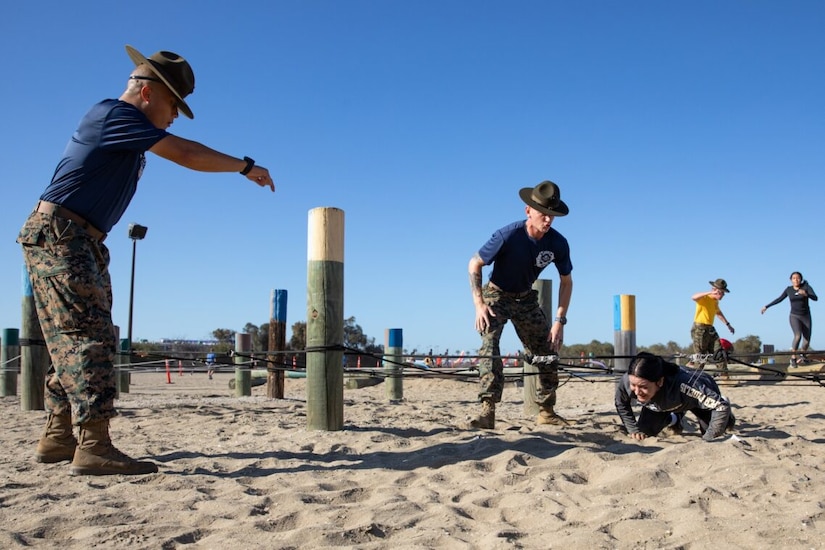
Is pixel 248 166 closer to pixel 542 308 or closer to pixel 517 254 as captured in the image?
pixel 517 254

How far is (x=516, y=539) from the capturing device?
2533 millimetres

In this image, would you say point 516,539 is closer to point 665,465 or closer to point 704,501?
point 704,501

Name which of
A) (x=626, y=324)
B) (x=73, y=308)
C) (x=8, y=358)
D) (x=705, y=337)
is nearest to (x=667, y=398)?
(x=73, y=308)

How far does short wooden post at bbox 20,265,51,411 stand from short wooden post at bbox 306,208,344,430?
3423 millimetres

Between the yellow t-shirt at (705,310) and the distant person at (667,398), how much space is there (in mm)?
6627

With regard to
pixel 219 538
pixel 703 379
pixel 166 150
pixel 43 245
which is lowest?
pixel 219 538

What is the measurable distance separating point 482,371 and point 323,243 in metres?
1.56

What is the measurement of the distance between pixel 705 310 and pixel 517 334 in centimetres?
676

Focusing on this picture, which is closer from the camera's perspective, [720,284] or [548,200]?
[548,200]

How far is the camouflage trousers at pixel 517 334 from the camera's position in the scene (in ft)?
17.3

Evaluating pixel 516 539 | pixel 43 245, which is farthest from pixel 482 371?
pixel 43 245

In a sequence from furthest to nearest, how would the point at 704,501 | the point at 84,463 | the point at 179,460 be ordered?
the point at 179,460 → the point at 84,463 → the point at 704,501

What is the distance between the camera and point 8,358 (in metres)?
9.10

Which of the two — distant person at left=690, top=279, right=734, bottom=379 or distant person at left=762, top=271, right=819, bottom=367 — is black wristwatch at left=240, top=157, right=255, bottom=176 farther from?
distant person at left=762, top=271, right=819, bottom=367
